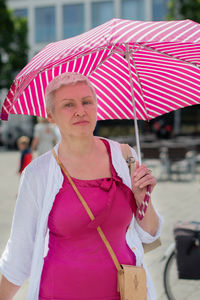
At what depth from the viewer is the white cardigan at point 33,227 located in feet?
6.65

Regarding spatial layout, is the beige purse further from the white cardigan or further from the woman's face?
the woman's face

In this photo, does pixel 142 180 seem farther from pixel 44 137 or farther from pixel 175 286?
pixel 44 137

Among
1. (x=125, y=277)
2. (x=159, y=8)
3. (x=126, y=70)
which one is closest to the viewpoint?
(x=125, y=277)

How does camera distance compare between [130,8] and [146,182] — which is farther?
[130,8]

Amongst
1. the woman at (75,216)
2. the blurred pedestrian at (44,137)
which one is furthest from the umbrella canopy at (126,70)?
the blurred pedestrian at (44,137)

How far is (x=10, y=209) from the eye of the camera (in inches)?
351

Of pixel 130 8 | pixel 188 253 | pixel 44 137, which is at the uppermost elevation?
pixel 130 8

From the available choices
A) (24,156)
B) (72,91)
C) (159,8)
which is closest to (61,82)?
(72,91)

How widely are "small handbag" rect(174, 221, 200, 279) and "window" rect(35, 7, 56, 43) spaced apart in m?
36.3

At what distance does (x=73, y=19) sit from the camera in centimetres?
3775

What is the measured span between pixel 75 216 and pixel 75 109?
0.45 metres

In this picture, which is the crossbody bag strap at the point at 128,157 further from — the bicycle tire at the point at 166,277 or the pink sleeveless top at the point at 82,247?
the bicycle tire at the point at 166,277

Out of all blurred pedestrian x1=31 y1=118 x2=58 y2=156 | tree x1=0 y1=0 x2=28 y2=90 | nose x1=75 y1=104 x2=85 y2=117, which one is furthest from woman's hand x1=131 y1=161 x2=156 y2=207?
tree x1=0 y1=0 x2=28 y2=90

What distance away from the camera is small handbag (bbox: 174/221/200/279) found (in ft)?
11.2
